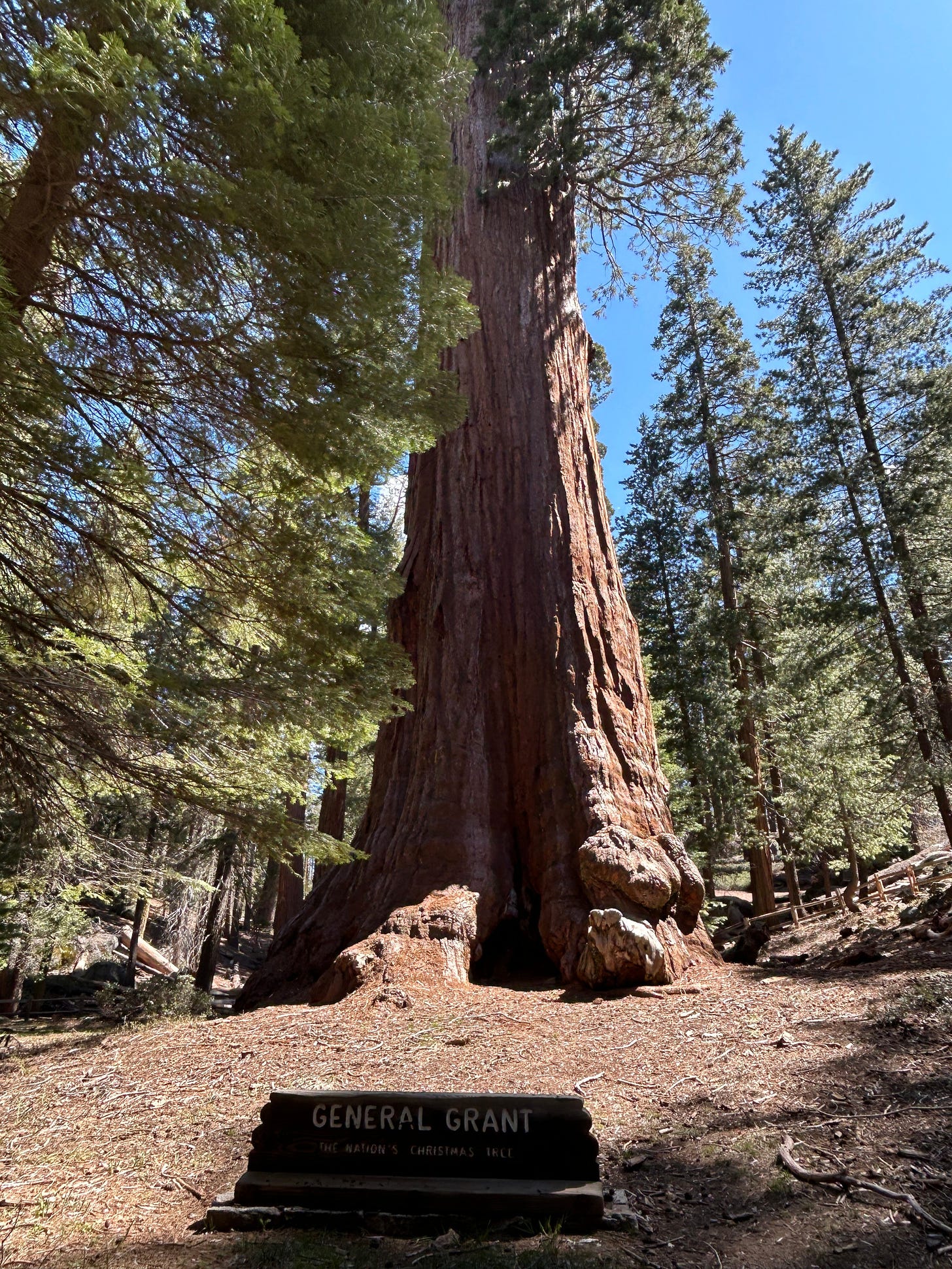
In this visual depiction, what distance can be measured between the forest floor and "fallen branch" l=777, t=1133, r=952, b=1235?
46 mm

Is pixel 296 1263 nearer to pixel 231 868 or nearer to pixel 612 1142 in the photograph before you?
pixel 612 1142

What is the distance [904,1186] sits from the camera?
116 inches

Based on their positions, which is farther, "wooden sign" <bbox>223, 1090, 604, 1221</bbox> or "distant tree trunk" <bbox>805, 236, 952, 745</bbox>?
"distant tree trunk" <bbox>805, 236, 952, 745</bbox>

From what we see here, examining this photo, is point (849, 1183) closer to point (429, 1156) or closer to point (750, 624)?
point (429, 1156)

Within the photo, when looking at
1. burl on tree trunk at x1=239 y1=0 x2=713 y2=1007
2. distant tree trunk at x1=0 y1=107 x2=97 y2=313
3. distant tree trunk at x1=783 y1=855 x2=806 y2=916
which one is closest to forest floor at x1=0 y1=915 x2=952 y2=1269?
burl on tree trunk at x1=239 y1=0 x2=713 y2=1007

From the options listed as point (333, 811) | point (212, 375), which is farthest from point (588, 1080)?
point (333, 811)

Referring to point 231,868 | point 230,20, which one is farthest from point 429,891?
point 231,868

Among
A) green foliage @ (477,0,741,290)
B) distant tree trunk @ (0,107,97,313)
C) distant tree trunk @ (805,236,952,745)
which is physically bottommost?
distant tree trunk @ (0,107,97,313)

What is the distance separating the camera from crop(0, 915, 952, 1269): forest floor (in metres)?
2.74

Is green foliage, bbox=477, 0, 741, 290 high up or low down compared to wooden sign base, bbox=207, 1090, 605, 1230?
up

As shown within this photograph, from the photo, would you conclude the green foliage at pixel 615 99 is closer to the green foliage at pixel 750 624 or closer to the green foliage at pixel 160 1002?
the green foliage at pixel 750 624

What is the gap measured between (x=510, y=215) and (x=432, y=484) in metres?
4.31

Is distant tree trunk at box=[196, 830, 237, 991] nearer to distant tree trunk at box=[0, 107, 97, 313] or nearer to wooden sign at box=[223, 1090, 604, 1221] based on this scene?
wooden sign at box=[223, 1090, 604, 1221]

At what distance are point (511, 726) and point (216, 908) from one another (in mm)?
7948
